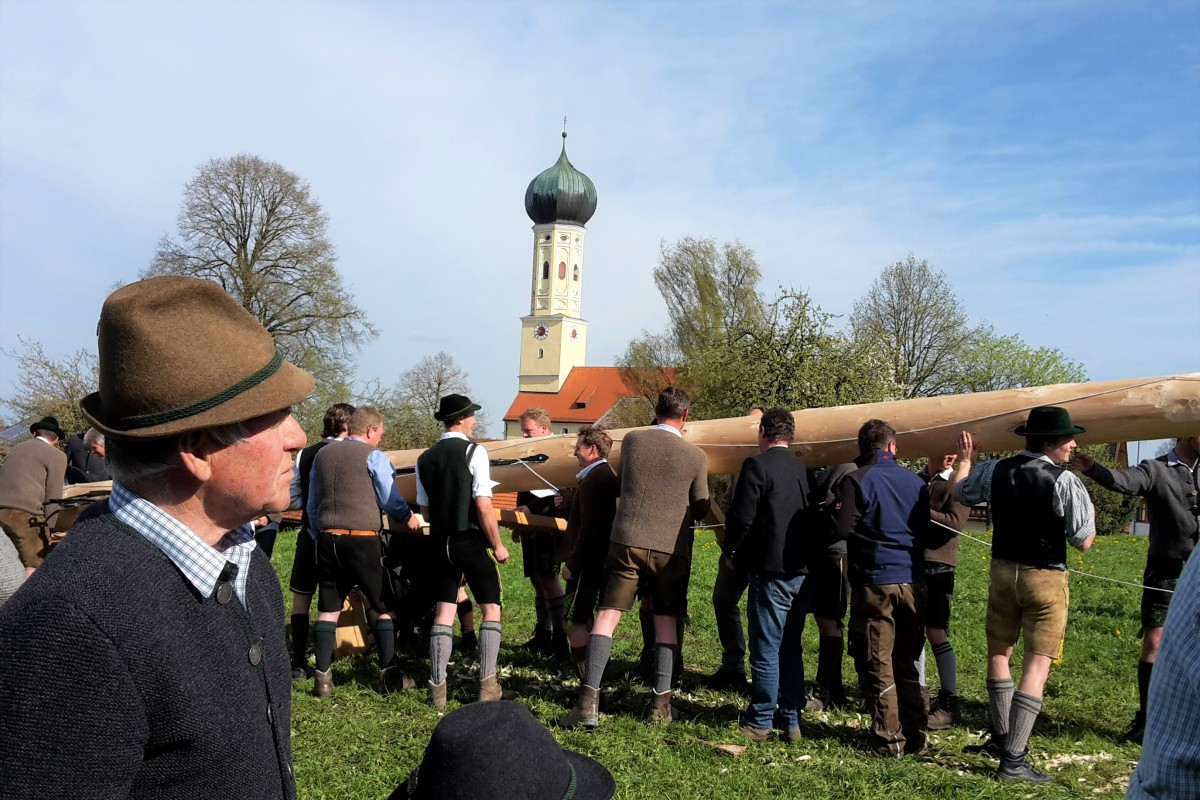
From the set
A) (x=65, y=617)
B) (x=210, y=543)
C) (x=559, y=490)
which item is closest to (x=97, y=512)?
(x=210, y=543)

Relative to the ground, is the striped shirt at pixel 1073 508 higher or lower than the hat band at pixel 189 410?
lower

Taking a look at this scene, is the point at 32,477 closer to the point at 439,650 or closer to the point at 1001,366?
the point at 439,650

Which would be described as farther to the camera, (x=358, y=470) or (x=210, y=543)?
(x=358, y=470)

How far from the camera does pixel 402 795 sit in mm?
1926

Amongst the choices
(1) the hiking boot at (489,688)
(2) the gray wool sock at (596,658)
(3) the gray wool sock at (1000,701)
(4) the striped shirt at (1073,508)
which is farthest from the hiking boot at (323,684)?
(4) the striped shirt at (1073,508)

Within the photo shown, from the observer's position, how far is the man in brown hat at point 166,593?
1513 mm

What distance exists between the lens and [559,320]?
4011 inches

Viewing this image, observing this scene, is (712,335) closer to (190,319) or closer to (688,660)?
(688,660)

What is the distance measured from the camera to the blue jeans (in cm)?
620

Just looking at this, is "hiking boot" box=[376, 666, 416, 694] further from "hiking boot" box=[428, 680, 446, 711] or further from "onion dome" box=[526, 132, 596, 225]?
"onion dome" box=[526, 132, 596, 225]

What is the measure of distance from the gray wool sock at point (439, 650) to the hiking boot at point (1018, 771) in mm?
3668

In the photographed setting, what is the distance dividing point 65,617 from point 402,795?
74 centimetres

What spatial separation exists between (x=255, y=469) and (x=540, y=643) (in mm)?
7213

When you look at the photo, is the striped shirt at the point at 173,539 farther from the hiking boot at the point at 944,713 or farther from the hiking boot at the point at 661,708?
the hiking boot at the point at 944,713
